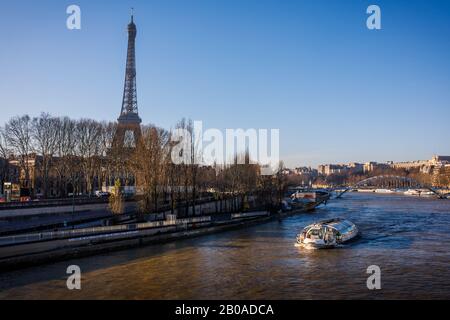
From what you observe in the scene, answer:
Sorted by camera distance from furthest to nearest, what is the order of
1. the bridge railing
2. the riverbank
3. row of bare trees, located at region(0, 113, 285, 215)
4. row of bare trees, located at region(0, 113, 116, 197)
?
row of bare trees, located at region(0, 113, 116, 197)
row of bare trees, located at region(0, 113, 285, 215)
the bridge railing
the riverbank

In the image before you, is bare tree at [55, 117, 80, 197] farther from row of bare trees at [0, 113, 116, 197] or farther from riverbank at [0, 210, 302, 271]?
riverbank at [0, 210, 302, 271]

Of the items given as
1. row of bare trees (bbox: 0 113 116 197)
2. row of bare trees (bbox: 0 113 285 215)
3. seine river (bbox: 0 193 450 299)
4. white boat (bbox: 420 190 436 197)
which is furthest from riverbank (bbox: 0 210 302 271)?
white boat (bbox: 420 190 436 197)

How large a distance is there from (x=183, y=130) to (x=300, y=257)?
22.3 metres

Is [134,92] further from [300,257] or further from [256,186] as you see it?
[300,257]

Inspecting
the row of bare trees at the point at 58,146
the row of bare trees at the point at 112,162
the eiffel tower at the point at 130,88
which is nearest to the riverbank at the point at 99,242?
the row of bare trees at the point at 112,162

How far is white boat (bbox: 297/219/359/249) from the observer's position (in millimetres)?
28609

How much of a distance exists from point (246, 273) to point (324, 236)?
421 inches

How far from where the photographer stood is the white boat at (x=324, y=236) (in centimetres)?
2861

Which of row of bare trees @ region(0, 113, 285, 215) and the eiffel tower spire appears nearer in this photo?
row of bare trees @ region(0, 113, 285, 215)

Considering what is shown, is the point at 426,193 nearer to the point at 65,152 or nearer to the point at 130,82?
the point at 130,82

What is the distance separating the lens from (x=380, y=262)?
76.9 ft

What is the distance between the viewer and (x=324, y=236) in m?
29.6

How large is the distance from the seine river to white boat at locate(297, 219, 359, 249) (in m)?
0.88
